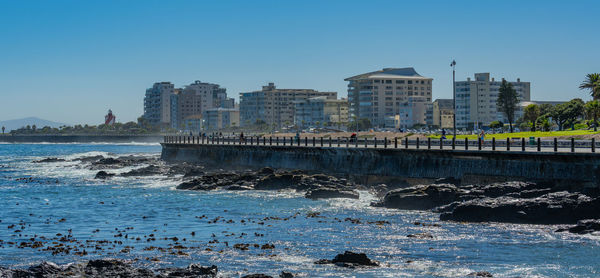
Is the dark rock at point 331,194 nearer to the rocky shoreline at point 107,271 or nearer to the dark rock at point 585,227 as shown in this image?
the dark rock at point 585,227

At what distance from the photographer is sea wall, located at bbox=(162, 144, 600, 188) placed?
109ft

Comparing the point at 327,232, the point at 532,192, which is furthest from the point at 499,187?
the point at 327,232

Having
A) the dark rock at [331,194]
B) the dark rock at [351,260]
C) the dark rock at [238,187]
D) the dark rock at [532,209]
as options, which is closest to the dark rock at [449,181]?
the dark rock at [331,194]

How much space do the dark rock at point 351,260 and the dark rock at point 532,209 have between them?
29.7ft

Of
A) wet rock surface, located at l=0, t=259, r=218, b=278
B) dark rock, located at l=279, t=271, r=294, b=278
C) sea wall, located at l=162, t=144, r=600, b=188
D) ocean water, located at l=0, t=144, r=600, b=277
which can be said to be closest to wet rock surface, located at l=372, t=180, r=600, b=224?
ocean water, located at l=0, t=144, r=600, b=277

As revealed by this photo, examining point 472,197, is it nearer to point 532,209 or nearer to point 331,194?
point 532,209

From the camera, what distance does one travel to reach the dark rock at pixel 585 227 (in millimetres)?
26047

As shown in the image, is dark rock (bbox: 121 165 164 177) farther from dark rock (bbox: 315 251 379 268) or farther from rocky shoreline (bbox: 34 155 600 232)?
dark rock (bbox: 315 251 379 268)

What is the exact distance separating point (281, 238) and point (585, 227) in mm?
10747

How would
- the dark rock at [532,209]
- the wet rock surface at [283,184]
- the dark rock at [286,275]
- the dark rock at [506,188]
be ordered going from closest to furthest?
the dark rock at [286,275] < the dark rock at [532,209] < the dark rock at [506,188] < the wet rock surface at [283,184]

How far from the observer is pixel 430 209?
109 feet

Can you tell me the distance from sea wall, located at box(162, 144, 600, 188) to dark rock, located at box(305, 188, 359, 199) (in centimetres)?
462

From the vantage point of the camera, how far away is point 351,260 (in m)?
21.7

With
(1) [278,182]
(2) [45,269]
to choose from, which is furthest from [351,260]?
(1) [278,182]
